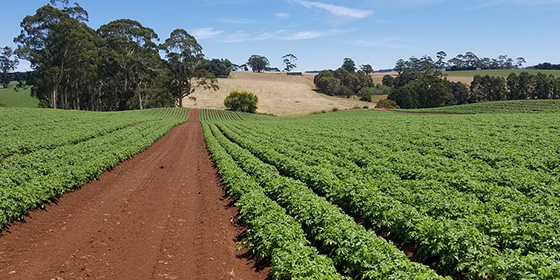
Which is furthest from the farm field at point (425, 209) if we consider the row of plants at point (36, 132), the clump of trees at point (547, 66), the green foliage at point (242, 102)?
the clump of trees at point (547, 66)

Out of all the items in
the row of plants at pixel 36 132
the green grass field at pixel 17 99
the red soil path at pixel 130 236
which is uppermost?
the green grass field at pixel 17 99

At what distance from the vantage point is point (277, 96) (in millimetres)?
123125

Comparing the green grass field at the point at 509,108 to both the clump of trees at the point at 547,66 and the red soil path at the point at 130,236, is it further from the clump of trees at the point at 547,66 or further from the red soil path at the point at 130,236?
the clump of trees at the point at 547,66

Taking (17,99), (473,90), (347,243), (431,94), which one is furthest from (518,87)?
(17,99)

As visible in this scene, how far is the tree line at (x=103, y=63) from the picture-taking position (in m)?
63.6

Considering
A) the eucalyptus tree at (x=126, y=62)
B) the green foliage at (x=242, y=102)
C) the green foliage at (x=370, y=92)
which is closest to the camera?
the eucalyptus tree at (x=126, y=62)

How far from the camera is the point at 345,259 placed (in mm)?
7523

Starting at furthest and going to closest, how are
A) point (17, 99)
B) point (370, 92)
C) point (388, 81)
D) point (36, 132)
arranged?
point (388, 81) → point (370, 92) → point (17, 99) → point (36, 132)

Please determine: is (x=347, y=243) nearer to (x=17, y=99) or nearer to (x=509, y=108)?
(x=509, y=108)

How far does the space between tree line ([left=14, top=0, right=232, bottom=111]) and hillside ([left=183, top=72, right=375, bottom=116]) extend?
10.9m

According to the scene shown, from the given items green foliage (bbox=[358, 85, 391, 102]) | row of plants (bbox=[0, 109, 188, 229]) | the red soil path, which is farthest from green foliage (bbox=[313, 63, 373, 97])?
the red soil path

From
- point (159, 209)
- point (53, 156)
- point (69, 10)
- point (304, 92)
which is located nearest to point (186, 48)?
point (69, 10)

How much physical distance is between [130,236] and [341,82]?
131919 mm

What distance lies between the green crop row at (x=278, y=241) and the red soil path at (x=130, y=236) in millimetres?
554
